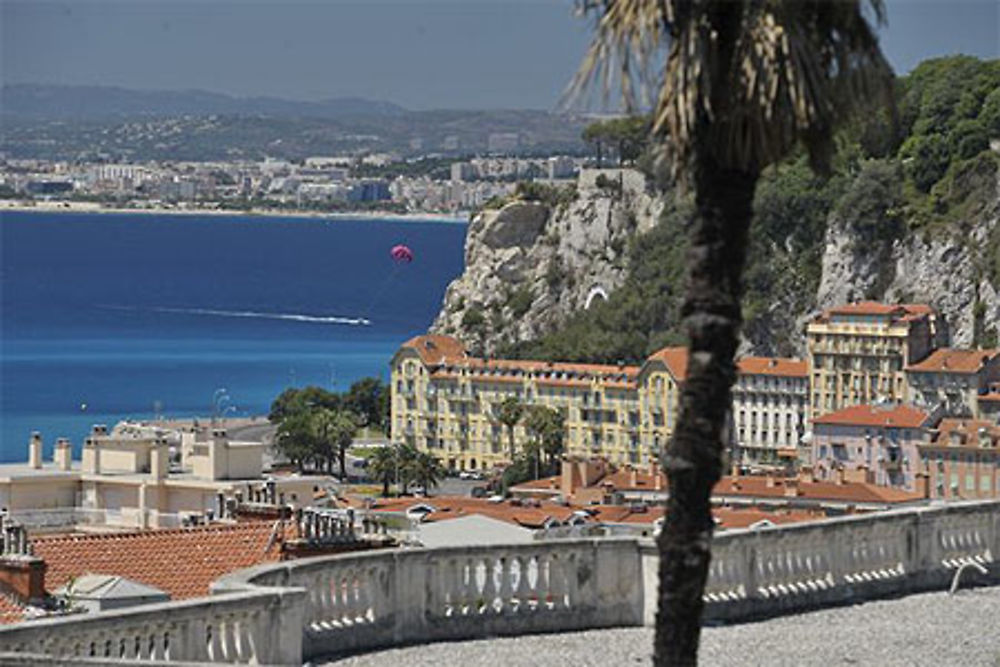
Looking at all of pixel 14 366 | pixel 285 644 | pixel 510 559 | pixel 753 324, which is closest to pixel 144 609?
pixel 285 644

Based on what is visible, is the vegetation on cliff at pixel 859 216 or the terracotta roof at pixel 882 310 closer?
the terracotta roof at pixel 882 310

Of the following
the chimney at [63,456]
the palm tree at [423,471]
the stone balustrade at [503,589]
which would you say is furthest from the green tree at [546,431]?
the stone balustrade at [503,589]

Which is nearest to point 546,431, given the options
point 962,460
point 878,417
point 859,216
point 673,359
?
→ point 673,359

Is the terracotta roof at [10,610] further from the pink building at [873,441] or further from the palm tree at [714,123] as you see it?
the pink building at [873,441]

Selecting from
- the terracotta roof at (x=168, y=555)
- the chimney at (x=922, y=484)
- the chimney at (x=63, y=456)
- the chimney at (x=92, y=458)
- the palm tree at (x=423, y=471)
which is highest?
the terracotta roof at (x=168, y=555)

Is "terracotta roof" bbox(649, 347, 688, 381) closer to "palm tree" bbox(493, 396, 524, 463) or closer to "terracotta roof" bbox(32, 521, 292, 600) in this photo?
"palm tree" bbox(493, 396, 524, 463)

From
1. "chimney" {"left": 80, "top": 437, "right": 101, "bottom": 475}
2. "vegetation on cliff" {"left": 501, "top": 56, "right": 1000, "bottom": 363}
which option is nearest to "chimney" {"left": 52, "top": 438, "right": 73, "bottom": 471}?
"chimney" {"left": 80, "top": 437, "right": 101, "bottom": 475}
